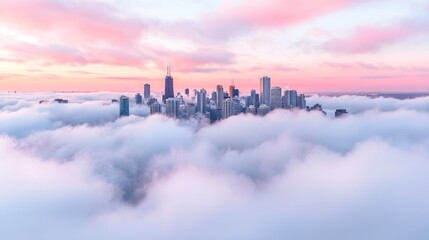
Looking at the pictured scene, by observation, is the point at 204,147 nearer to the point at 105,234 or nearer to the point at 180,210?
the point at 180,210

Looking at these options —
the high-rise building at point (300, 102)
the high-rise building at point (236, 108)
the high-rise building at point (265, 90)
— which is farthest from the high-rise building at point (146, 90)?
the high-rise building at point (300, 102)

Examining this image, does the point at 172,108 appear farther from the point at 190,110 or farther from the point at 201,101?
the point at 201,101

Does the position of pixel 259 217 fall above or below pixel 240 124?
below

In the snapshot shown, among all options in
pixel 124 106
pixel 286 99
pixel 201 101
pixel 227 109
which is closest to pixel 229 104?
pixel 227 109

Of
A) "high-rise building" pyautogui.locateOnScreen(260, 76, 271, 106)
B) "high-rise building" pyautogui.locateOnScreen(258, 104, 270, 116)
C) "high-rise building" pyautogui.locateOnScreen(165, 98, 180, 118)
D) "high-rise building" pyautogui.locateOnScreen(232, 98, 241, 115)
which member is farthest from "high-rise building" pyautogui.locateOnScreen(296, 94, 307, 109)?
"high-rise building" pyautogui.locateOnScreen(165, 98, 180, 118)

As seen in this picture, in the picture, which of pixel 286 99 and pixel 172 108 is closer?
pixel 172 108

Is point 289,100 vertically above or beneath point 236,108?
above

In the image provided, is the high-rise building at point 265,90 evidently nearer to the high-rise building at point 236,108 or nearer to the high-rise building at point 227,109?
the high-rise building at point 236,108

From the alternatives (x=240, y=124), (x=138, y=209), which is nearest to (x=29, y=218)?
(x=138, y=209)
